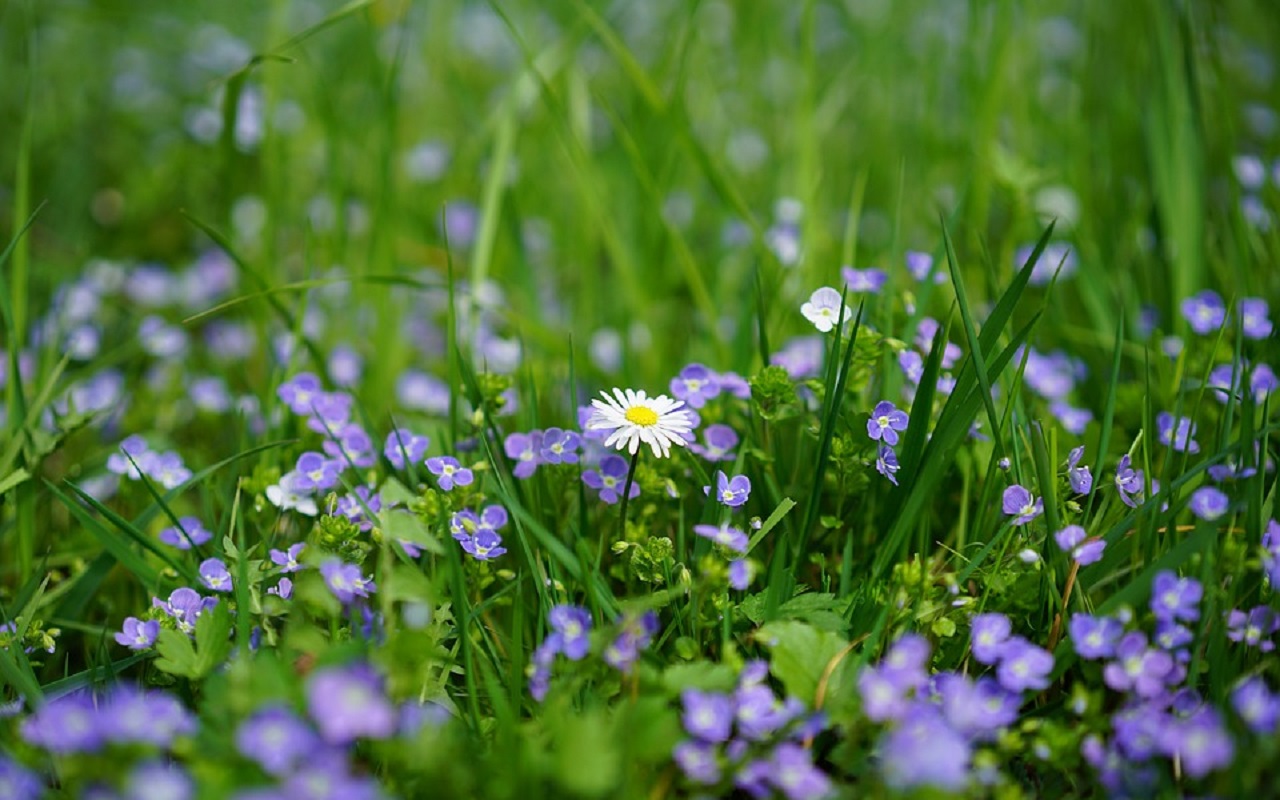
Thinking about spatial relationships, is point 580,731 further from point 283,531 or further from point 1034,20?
point 1034,20

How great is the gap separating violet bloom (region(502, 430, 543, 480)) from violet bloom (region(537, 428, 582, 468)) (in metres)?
0.04

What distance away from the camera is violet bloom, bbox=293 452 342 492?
2223 millimetres

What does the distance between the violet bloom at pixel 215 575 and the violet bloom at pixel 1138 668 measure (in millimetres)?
1555

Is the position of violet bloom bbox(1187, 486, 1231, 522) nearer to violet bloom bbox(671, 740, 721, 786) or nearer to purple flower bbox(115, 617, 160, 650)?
violet bloom bbox(671, 740, 721, 786)

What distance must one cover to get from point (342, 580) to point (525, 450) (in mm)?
589

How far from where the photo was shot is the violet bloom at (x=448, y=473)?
7.01ft

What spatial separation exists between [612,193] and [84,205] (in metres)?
1.92

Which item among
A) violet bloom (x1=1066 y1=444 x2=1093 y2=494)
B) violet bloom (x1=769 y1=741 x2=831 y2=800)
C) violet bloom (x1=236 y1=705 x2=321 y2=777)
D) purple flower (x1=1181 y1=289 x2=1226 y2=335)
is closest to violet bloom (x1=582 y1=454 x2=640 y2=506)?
violet bloom (x1=769 y1=741 x2=831 y2=800)

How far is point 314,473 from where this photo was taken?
2.24 meters

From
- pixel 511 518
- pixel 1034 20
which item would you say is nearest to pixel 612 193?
pixel 1034 20

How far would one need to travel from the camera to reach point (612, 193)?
4.00 m

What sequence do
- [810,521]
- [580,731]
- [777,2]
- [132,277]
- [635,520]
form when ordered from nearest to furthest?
1. [580,731]
2. [810,521]
3. [635,520]
4. [132,277]
5. [777,2]

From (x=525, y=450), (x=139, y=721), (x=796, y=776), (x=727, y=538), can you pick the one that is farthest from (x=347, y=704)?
(x=525, y=450)

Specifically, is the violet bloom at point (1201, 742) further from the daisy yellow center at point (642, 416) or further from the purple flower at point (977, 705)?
the daisy yellow center at point (642, 416)
